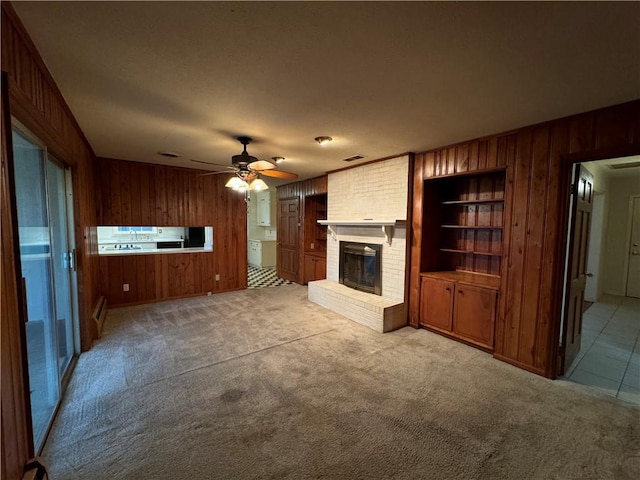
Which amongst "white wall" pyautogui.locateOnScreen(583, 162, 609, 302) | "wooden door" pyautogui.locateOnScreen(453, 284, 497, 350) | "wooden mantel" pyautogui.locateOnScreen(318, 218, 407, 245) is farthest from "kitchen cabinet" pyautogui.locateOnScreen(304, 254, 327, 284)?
"white wall" pyautogui.locateOnScreen(583, 162, 609, 302)

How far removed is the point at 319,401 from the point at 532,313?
2.23 m

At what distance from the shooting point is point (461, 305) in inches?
133

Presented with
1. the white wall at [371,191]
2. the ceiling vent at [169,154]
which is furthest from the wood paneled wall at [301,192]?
the ceiling vent at [169,154]

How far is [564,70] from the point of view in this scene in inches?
68.7

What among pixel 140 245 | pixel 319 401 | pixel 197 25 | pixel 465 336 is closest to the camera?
pixel 197 25

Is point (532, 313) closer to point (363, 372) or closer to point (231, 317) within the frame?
point (363, 372)

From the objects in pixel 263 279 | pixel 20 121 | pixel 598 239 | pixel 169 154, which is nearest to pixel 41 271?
pixel 20 121

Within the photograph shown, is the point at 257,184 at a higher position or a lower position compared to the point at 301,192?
lower

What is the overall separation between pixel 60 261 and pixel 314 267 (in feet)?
14.0

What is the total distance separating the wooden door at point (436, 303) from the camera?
350cm

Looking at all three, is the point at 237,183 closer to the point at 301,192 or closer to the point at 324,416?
the point at 324,416

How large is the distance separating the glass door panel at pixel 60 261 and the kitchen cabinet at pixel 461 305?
389 centimetres

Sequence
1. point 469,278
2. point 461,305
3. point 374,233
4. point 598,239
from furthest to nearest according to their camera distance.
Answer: point 598,239 → point 374,233 → point 469,278 → point 461,305

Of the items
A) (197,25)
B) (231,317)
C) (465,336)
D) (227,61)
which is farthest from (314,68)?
(231,317)
